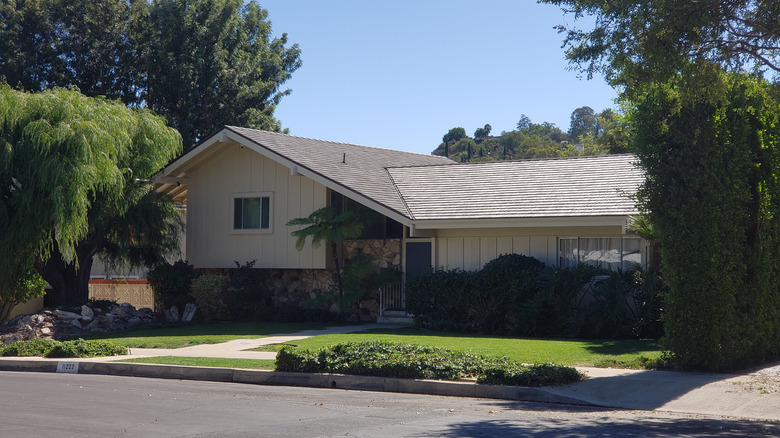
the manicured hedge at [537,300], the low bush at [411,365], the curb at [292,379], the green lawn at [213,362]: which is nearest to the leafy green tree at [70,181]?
the curb at [292,379]

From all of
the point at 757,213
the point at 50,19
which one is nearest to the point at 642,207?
the point at 757,213

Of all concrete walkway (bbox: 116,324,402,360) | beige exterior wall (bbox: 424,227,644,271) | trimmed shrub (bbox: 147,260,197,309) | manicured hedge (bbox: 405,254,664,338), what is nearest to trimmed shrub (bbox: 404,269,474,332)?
manicured hedge (bbox: 405,254,664,338)

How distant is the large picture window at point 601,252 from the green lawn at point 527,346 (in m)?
3.12

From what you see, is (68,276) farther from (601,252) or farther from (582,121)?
(582,121)

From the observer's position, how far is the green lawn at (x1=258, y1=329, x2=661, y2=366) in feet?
47.9

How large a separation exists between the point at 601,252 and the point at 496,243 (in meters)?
2.65

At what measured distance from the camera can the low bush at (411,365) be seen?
12062 millimetres

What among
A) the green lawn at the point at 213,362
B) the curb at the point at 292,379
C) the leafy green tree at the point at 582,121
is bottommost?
the curb at the point at 292,379

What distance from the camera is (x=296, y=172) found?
2331cm

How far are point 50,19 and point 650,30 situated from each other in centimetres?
3166

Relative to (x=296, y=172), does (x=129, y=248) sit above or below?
below

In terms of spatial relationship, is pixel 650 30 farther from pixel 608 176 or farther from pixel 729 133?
pixel 608 176

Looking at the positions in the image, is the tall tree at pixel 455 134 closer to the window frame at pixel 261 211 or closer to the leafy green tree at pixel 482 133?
the leafy green tree at pixel 482 133

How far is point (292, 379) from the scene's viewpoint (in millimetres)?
13250
